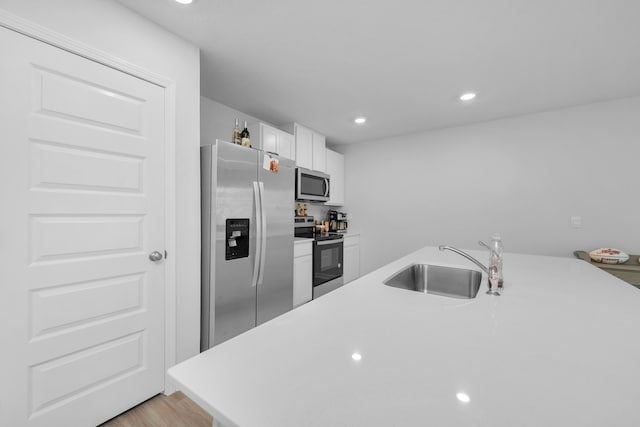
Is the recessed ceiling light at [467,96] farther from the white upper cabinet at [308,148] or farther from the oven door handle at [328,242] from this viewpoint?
the oven door handle at [328,242]

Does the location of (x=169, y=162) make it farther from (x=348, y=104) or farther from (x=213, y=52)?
(x=348, y=104)

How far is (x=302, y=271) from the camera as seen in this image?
121 inches

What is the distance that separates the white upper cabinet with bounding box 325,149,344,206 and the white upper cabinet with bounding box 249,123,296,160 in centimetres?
94

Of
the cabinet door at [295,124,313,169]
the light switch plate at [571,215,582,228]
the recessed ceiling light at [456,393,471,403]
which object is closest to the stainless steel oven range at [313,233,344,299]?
the cabinet door at [295,124,313,169]

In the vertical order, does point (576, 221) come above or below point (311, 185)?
below

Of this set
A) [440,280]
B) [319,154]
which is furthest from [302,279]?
[319,154]

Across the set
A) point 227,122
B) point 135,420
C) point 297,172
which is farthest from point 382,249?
point 135,420

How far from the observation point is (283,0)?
4.96 ft

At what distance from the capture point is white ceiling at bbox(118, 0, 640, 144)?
1.57 meters

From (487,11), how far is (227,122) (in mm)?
2479

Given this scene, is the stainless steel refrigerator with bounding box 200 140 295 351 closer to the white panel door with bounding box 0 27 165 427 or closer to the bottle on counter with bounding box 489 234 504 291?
the white panel door with bounding box 0 27 165 427

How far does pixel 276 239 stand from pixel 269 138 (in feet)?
3.95

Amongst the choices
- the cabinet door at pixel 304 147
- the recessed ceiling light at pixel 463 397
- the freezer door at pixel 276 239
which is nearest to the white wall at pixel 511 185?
the cabinet door at pixel 304 147

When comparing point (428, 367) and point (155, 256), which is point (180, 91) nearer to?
point (155, 256)
